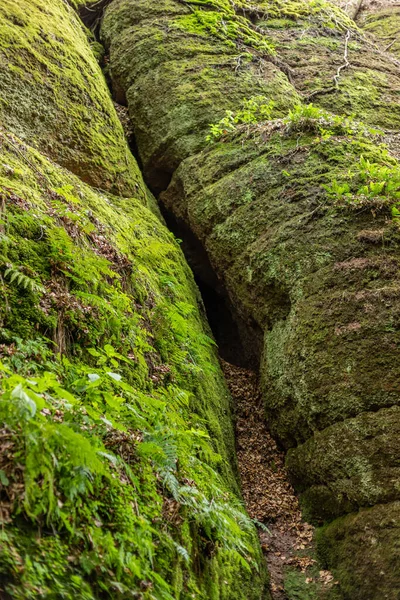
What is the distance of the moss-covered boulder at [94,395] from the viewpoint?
2.24 metres

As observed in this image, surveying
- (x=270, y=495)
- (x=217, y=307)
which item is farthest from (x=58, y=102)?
(x=270, y=495)

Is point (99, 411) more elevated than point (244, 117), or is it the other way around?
point (244, 117)

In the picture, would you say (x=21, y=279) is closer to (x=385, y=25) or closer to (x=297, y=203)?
(x=297, y=203)

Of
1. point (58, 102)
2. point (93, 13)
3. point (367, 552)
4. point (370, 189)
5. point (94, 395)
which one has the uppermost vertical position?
point (93, 13)

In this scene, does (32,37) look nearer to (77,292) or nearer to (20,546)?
(77,292)

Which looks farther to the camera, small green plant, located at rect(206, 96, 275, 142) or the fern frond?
small green plant, located at rect(206, 96, 275, 142)

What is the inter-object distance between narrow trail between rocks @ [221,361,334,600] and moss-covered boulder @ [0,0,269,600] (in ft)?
1.28

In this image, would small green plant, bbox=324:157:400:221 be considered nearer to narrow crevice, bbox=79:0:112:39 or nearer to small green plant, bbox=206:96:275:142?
small green plant, bbox=206:96:275:142

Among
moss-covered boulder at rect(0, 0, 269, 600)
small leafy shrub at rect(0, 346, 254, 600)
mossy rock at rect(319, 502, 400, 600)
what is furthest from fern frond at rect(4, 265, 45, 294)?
mossy rock at rect(319, 502, 400, 600)

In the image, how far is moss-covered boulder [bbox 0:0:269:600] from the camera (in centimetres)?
224

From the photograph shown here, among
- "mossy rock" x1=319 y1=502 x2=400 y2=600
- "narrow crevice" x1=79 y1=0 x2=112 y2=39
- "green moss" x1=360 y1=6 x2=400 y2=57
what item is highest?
"green moss" x1=360 y1=6 x2=400 y2=57

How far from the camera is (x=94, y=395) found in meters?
3.20

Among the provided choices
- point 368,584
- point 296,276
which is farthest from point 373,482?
point 296,276

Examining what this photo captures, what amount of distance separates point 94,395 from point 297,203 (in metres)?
4.93
